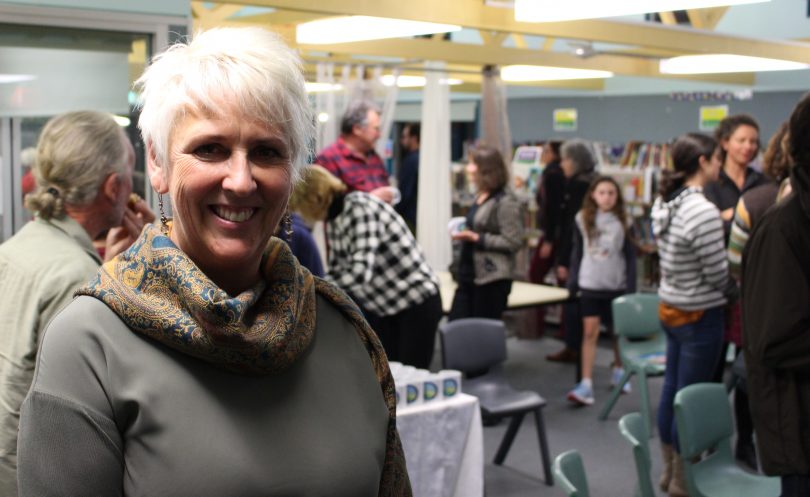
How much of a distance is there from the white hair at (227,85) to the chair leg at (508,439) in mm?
4169

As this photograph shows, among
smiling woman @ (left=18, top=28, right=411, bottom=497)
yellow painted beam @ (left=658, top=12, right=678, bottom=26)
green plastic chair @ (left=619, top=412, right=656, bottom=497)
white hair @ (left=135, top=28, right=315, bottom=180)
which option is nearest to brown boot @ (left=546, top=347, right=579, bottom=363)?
yellow painted beam @ (left=658, top=12, right=678, bottom=26)

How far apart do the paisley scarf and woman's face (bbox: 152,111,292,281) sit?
→ 45mm

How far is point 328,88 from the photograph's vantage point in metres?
7.50

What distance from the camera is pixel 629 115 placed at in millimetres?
13984

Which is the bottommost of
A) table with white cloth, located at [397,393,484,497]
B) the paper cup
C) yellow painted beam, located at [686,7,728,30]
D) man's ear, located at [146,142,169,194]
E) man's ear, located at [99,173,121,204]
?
table with white cloth, located at [397,393,484,497]

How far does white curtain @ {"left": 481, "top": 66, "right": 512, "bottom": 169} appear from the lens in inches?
334

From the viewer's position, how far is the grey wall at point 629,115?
11914 millimetres

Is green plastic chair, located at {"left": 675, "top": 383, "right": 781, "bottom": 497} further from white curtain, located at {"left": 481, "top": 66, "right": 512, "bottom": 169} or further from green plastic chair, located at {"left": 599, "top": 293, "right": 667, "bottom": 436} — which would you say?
white curtain, located at {"left": 481, "top": 66, "right": 512, "bottom": 169}

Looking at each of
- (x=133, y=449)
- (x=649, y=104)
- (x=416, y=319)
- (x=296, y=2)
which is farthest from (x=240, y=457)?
(x=649, y=104)

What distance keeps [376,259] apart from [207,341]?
3.53 metres

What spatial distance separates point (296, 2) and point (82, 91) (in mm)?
1087

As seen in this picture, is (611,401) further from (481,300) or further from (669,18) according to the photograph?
(669,18)

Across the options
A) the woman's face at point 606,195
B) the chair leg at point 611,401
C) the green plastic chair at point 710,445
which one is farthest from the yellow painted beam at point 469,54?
the green plastic chair at point 710,445

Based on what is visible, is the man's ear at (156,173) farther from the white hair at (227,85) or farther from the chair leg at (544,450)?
the chair leg at (544,450)
